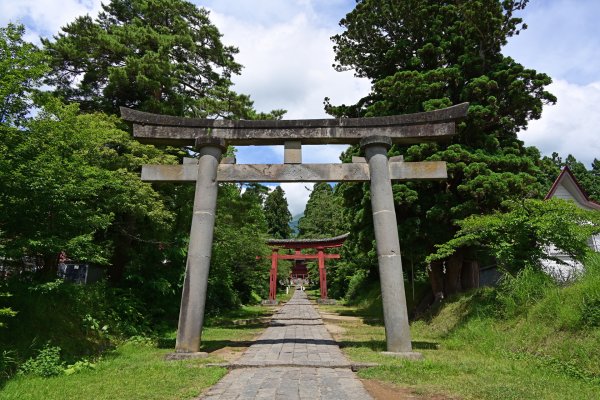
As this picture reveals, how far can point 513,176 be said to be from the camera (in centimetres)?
1173

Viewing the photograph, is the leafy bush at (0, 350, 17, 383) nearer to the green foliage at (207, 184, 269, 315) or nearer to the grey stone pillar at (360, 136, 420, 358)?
the grey stone pillar at (360, 136, 420, 358)

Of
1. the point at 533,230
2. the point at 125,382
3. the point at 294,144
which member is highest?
the point at 294,144

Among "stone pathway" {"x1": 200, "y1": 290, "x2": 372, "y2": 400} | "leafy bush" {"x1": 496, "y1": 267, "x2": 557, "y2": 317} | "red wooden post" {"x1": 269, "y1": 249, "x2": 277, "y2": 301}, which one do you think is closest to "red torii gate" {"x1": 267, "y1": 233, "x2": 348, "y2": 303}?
"red wooden post" {"x1": 269, "y1": 249, "x2": 277, "y2": 301}

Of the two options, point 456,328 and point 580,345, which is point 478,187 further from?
point 580,345

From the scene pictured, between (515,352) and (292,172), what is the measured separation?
6.00 m

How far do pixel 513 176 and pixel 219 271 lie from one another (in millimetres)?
14154

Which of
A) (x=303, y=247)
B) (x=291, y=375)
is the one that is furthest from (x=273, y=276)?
(x=291, y=375)

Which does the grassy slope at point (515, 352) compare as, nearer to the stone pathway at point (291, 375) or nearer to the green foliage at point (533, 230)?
the stone pathway at point (291, 375)

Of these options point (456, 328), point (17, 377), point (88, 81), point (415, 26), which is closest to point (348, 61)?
point (415, 26)

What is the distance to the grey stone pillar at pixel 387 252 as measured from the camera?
27.5 feet

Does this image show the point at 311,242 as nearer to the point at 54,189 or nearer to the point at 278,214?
the point at 278,214

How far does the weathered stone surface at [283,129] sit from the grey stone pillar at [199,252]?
45cm

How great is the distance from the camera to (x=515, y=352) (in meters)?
8.02

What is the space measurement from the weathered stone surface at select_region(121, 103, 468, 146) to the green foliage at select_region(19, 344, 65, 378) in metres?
4.89
